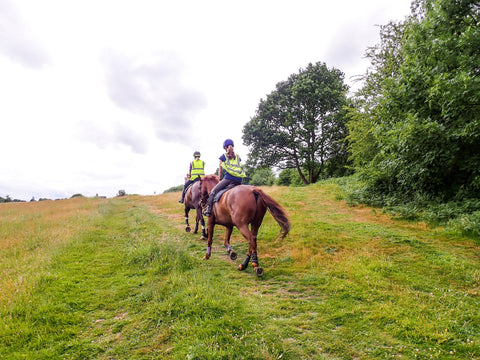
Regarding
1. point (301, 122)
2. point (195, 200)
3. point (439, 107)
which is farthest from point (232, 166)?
point (301, 122)

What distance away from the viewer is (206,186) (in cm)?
938

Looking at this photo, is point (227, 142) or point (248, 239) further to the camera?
point (227, 142)

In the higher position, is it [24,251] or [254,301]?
[24,251]

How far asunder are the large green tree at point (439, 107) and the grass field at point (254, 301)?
9.34ft

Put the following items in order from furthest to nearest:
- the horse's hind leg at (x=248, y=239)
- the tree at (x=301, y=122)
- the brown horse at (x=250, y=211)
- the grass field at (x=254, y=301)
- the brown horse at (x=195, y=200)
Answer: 1. the tree at (x=301, y=122)
2. the brown horse at (x=195, y=200)
3. the brown horse at (x=250, y=211)
4. the horse's hind leg at (x=248, y=239)
5. the grass field at (x=254, y=301)

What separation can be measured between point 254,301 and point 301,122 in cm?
2681

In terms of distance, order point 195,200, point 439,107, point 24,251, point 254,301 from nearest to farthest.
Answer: point 254,301 < point 24,251 < point 439,107 < point 195,200

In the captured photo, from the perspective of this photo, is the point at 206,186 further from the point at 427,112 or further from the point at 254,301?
the point at 427,112

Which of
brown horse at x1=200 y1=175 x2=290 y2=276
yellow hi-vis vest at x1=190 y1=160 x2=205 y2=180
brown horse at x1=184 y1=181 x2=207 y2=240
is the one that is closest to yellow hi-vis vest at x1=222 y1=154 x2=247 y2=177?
brown horse at x1=200 y1=175 x2=290 y2=276

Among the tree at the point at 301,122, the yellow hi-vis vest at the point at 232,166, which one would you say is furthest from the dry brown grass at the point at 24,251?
the tree at the point at 301,122

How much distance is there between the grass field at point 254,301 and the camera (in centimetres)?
329

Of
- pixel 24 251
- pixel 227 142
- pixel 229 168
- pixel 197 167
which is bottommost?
pixel 24 251

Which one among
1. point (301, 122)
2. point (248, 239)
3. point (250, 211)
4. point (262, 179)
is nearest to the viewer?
point (248, 239)

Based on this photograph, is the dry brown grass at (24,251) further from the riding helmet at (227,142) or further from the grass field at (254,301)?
the riding helmet at (227,142)
